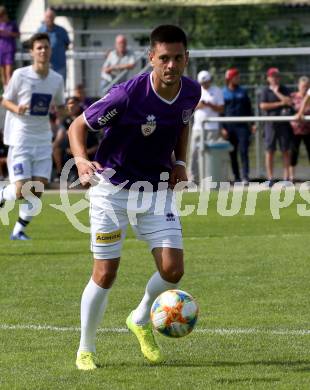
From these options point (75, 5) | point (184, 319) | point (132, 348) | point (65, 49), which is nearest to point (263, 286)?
point (132, 348)

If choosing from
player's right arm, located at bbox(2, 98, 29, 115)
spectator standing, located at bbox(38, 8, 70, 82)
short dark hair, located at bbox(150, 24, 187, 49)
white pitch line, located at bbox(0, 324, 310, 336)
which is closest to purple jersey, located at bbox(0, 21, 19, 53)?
spectator standing, located at bbox(38, 8, 70, 82)

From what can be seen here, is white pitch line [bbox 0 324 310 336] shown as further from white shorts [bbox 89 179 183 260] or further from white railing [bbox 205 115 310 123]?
white railing [bbox 205 115 310 123]

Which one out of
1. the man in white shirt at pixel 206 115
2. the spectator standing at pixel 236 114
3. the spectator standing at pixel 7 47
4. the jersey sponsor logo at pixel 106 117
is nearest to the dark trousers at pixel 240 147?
the spectator standing at pixel 236 114

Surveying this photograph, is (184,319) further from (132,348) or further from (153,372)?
(132,348)

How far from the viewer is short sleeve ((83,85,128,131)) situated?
6.63m

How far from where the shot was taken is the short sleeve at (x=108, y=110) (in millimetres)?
6633

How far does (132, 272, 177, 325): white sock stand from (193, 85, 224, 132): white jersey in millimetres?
13116

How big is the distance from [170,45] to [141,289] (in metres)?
3.59

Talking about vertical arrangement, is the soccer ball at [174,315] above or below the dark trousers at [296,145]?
above

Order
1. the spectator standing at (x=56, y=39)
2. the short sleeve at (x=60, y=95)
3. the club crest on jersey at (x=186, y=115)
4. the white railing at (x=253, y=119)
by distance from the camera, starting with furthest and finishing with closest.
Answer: the spectator standing at (x=56, y=39), the white railing at (x=253, y=119), the short sleeve at (x=60, y=95), the club crest on jersey at (x=186, y=115)

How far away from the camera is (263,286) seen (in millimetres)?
9867

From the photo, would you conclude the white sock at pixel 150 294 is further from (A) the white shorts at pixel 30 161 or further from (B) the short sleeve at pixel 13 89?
(B) the short sleeve at pixel 13 89

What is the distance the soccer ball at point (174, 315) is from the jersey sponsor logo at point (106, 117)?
1102mm

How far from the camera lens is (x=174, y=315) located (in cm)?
646
